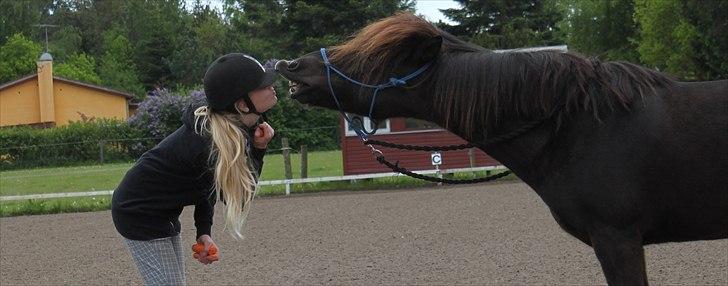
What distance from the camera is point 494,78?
13.2 ft

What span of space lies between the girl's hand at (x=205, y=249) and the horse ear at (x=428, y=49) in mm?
1414

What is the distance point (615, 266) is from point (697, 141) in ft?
2.11

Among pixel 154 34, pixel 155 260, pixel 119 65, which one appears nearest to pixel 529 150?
pixel 155 260

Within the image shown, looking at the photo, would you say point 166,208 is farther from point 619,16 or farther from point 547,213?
point 619,16

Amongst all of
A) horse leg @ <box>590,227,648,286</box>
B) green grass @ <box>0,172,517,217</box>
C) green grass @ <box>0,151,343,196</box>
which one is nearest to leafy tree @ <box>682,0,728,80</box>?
green grass @ <box>0,151,343,196</box>

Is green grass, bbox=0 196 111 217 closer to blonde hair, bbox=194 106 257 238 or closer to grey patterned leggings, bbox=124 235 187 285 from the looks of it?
grey patterned leggings, bbox=124 235 187 285

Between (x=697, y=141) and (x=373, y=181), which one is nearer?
(x=697, y=141)

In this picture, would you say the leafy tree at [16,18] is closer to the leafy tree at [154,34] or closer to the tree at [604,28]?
the leafy tree at [154,34]

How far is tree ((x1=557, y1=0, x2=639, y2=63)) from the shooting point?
59.5m

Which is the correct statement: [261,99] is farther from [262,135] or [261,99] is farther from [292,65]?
[292,65]

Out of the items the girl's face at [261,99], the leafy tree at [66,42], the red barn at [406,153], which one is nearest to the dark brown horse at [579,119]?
the girl's face at [261,99]

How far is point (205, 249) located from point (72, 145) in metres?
32.4

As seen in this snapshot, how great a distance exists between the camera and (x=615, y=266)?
3.71 meters

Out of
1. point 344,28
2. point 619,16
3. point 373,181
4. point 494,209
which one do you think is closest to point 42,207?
point 373,181
